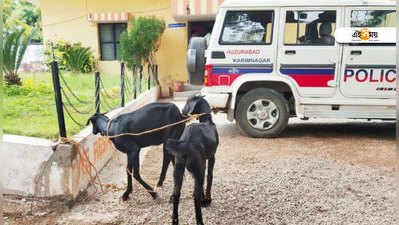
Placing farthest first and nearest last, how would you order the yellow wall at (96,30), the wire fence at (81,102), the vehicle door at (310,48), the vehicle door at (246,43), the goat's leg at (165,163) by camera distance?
the yellow wall at (96,30) < the vehicle door at (246,43) < the vehicle door at (310,48) < the goat's leg at (165,163) < the wire fence at (81,102)

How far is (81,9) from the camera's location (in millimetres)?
11648

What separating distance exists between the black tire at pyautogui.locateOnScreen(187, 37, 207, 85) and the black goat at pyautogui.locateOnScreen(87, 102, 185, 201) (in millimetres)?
1712

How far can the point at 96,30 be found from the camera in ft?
38.6

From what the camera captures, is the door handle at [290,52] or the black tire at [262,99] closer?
the door handle at [290,52]

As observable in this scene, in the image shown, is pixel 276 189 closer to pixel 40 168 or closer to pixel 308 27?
pixel 40 168

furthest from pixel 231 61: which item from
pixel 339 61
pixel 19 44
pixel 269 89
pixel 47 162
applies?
pixel 19 44

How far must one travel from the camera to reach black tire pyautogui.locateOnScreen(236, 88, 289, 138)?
524 centimetres

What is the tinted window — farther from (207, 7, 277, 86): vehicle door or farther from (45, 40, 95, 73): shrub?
(207, 7, 277, 86): vehicle door

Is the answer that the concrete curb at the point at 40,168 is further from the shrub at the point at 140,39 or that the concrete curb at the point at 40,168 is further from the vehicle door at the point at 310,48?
the shrub at the point at 140,39

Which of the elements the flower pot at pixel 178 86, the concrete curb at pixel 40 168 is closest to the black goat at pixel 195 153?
the concrete curb at pixel 40 168

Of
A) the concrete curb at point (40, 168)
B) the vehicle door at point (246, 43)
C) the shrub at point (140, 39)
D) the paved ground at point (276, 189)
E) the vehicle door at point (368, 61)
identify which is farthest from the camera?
the shrub at point (140, 39)

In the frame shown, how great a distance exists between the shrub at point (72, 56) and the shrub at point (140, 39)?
1.50m

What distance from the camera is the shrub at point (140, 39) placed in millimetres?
10336

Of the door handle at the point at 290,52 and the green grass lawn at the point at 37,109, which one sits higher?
the door handle at the point at 290,52
